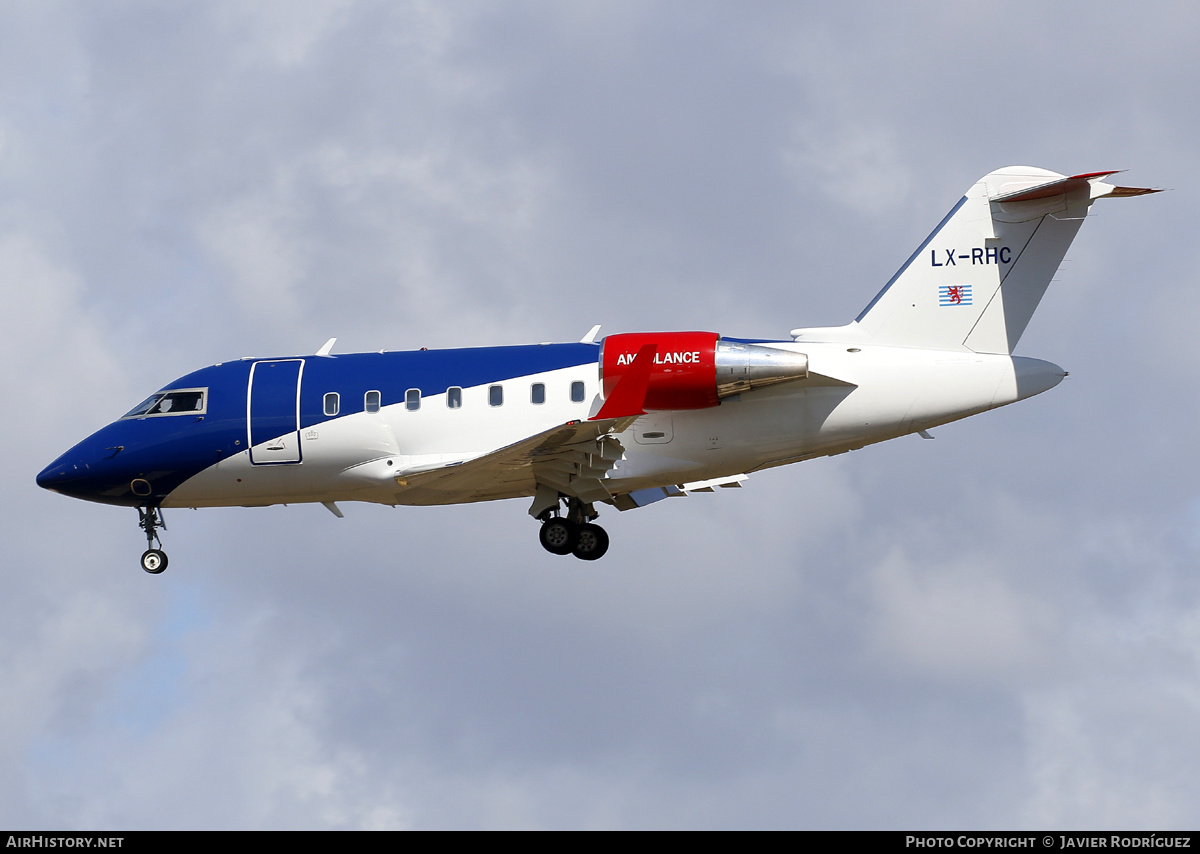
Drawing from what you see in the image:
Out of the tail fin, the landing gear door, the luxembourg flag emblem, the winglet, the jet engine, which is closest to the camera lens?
the winglet

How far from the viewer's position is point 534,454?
3309cm

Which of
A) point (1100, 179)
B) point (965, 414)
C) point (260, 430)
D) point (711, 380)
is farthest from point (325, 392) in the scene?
point (1100, 179)

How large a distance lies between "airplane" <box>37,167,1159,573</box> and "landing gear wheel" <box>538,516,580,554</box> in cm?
4

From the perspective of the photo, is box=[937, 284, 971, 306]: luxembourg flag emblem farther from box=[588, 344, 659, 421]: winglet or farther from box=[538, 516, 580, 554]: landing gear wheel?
box=[538, 516, 580, 554]: landing gear wheel

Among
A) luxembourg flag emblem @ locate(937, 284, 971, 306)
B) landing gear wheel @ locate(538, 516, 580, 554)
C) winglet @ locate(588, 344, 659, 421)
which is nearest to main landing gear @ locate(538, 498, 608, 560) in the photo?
landing gear wheel @ locate(538, 516, 580, 554)

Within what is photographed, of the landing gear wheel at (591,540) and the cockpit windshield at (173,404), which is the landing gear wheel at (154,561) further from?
the landing gear wheel at (591,540)

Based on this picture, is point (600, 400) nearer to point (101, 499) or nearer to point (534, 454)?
point (534, 454)

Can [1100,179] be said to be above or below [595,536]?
above

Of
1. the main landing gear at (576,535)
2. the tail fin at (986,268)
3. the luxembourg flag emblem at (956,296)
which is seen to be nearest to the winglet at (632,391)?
the main landing gear at (576,535)

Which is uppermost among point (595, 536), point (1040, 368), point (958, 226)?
point (958, 226)

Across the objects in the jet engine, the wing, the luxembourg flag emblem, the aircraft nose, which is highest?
the luxembourg flag emblem

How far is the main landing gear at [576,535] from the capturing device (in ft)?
114

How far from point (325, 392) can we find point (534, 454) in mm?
4498

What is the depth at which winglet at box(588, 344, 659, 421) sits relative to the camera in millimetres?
32094
